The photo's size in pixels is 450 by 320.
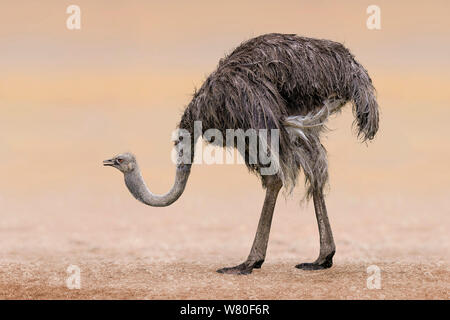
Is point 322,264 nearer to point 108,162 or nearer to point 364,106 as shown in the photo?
point 364,106

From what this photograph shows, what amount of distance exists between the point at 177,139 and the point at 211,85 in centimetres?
105

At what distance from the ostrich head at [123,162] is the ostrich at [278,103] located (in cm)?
2

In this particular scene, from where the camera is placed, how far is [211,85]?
1220 cm

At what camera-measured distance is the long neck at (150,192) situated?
12664 mm

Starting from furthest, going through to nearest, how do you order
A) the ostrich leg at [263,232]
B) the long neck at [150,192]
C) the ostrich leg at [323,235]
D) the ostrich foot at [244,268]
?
the ostrich leg at [323,235], the long neck at [150,192], the ostrich foot at [244,268], the ostrich leg at [263,232]

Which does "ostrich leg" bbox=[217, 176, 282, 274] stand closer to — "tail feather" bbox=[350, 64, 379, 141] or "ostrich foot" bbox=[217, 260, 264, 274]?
"ostrich foot" bbox=[217, 260, 264, 274]

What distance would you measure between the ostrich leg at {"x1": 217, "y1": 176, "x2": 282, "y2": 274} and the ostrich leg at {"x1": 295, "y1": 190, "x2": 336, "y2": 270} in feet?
2.97

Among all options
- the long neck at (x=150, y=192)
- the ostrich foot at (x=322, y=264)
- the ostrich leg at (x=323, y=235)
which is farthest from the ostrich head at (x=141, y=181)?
the ostrich foot at (x=322, y=264)

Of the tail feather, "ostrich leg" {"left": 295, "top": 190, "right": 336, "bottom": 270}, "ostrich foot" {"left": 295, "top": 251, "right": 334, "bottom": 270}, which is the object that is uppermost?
the tail feather

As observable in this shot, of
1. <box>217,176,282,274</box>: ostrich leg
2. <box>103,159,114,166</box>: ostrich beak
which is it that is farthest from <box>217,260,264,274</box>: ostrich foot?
<box>103,159,114,166</box>: ostrich beak

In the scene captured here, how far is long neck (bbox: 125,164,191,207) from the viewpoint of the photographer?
1266 cm

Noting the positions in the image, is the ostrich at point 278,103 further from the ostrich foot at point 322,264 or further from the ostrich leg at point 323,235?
the ostrich foot at point 322,264

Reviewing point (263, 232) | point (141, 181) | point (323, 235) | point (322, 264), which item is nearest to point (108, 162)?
point (141, 181)

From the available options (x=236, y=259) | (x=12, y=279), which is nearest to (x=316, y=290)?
(x=236, y=259)
